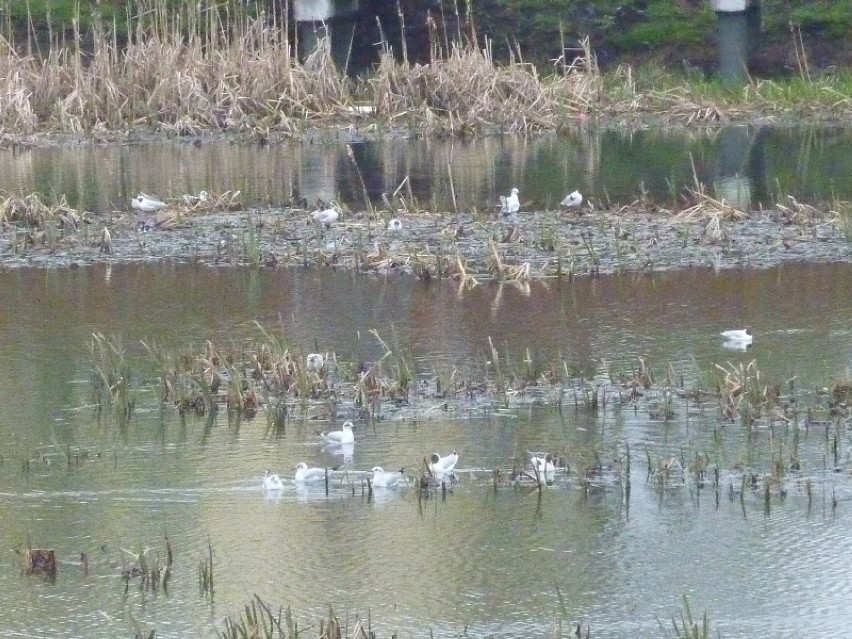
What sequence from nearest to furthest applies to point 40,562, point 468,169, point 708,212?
1. point 40,562
2. point 708,212
3. point 468,169

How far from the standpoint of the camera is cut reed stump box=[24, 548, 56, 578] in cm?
628

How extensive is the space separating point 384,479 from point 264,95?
1646 cm

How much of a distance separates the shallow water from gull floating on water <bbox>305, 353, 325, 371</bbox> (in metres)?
0.58

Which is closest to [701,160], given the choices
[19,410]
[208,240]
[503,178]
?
[503,178]

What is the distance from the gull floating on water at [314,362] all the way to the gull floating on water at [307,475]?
155 cm

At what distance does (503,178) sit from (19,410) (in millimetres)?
9197

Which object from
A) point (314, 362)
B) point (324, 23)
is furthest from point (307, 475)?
point (324, 23)

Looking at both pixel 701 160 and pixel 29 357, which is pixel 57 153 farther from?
pixel 29 357

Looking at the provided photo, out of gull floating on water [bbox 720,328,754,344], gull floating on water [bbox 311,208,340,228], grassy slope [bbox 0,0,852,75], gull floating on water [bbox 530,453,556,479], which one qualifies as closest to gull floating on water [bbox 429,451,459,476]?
gull floating on water [bbox 530,453,556,479]

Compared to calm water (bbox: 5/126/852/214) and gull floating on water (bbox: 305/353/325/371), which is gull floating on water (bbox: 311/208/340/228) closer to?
calm water (bbox: 5/126/852/214)

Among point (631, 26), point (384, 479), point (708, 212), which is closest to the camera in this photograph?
point (384, 479)

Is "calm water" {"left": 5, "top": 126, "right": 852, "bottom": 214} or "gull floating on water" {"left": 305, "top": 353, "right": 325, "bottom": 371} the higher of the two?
"calm water" {"left": 5, "top": 126, "right": 852, "bottom": 214}

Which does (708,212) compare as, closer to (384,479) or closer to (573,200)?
(573,200)

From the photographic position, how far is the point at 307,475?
714 cm
